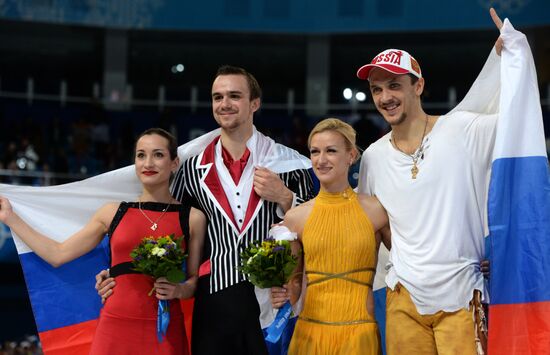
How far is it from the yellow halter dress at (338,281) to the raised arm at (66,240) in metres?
1.17

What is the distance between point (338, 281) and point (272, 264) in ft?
1.18

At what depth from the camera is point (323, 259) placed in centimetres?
431

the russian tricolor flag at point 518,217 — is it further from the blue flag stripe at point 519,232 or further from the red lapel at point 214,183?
the red lapel at point 214,183

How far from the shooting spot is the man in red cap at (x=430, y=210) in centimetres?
397

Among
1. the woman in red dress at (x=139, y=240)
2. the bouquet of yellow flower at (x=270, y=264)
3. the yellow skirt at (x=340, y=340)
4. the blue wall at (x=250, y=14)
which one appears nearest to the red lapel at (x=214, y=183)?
the woman in red dress at (x=139, y=240)

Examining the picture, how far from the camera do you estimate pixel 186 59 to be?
61.9 feet

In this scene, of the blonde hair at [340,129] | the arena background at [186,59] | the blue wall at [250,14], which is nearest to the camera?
the blonde hair at [340,129]

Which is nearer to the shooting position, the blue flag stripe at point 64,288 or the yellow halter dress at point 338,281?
the yellow halter dress at point 338,281

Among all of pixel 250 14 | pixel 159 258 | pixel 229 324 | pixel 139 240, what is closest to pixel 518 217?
pixel 229 324

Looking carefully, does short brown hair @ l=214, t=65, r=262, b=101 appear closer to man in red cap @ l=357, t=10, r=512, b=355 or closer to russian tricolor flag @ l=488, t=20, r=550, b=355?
man in red cap @ l=357, t=10, r=512, b=355

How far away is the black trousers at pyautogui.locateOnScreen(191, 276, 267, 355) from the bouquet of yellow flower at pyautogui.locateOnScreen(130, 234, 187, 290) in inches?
9.1

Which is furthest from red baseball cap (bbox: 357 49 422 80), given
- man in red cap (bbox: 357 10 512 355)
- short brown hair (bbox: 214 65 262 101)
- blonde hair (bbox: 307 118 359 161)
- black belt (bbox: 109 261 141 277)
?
black belt (bbox: 109 261 141 277)

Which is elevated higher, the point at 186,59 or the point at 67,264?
the point at 186,59

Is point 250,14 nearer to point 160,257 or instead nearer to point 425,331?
point 160,257
